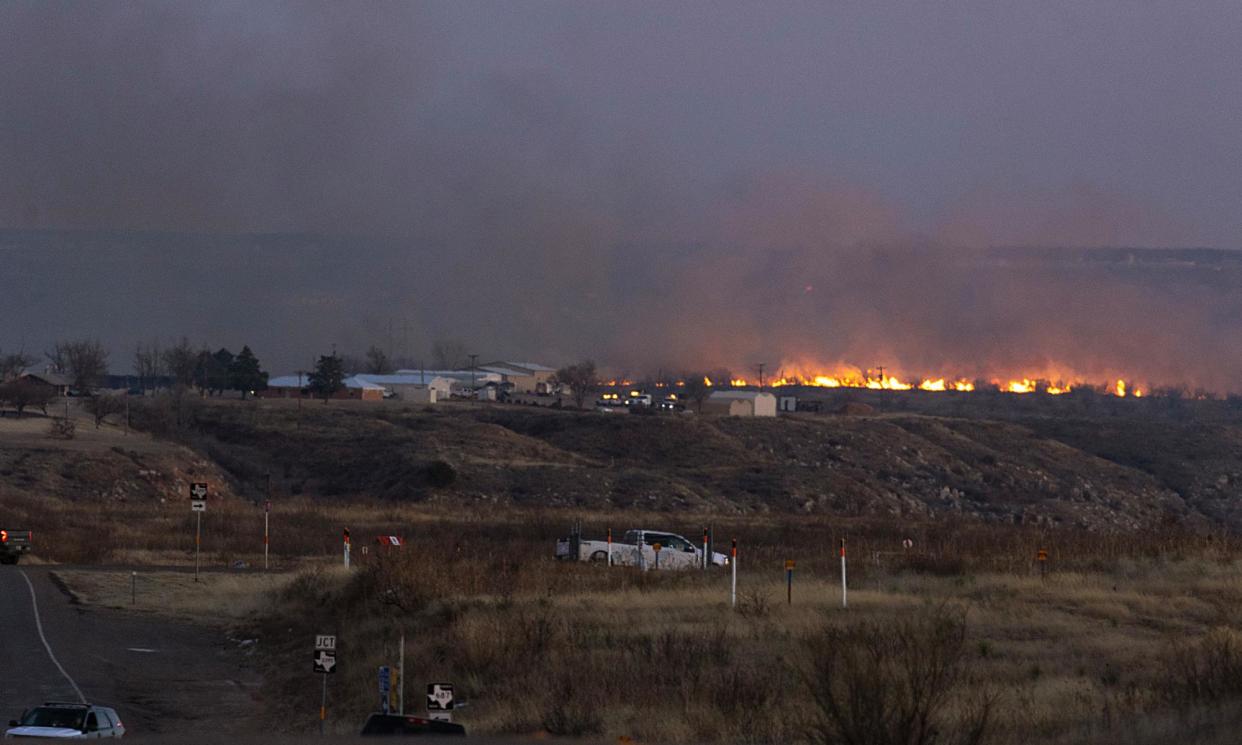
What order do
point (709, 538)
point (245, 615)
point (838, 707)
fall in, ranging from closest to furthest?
1. point (838, 707)
2. point (245, 615)
3. point (709, 538)

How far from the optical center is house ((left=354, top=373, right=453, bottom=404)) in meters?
134

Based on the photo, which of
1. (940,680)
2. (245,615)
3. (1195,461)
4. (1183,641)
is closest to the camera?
(940,680)

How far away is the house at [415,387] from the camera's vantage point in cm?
13425

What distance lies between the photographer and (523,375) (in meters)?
178

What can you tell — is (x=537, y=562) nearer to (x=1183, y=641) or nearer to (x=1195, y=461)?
(x=1183, y=641)

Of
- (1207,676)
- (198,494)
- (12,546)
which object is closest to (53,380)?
(12,546)

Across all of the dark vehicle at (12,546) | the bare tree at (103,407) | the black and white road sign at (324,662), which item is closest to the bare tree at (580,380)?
the bare tree at (103,407)

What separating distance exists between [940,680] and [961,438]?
3751 inches

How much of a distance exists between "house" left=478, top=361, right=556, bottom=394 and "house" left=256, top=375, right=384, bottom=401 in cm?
1858

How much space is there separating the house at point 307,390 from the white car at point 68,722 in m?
113

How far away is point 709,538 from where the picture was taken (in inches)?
1578

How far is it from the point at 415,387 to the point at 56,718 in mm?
121103

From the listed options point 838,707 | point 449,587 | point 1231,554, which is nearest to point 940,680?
point 838,707

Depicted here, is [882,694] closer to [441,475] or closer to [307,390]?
[441,475]
